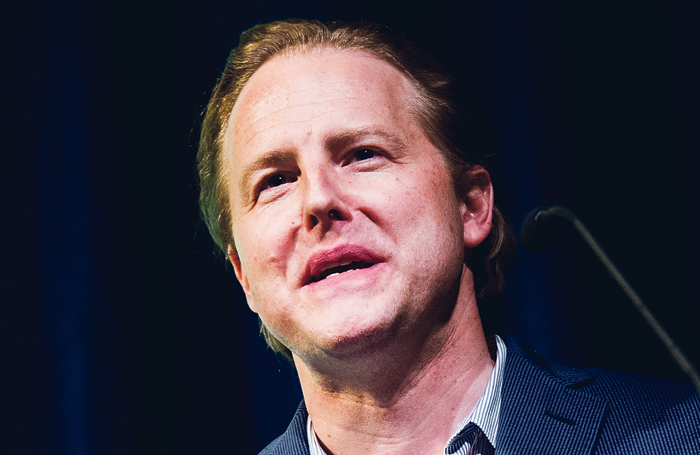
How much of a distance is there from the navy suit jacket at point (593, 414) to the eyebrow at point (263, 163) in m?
0.76

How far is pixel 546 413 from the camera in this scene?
1.57 metres

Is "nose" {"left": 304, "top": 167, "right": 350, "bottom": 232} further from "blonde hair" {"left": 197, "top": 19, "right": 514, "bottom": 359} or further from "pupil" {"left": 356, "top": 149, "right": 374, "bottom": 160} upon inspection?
"blonde hair" {"left": 197, "top": 19, "right": 514, "bottom": 359}

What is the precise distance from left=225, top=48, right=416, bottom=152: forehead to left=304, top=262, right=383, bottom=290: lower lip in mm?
376

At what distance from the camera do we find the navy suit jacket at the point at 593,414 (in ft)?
4.92

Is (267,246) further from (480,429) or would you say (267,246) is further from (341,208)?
(480,429)

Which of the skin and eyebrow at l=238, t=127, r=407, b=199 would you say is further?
eyebrow at l=238, t=127, r=407, b=199

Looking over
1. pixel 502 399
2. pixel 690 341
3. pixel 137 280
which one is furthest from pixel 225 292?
pixel 690 341

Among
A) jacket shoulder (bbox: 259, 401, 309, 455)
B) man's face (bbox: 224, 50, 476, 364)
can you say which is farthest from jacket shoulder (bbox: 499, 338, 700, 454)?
jacket shoulder (bbox: 259, 401, 309, 455)

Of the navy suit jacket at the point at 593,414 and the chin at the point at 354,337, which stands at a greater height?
the chin at the point at 354,337

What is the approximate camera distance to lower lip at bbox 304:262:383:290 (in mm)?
1570

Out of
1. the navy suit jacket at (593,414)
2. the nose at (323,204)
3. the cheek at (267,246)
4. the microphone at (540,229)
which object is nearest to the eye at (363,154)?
the nose at (323,204)

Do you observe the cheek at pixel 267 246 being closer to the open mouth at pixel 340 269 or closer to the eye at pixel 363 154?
the open mouth at pixel 340 269

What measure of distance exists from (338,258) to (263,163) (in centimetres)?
36

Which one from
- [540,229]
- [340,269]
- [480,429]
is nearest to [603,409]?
[480,429]
